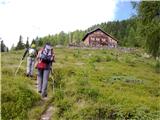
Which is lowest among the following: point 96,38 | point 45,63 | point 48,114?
point 48,114

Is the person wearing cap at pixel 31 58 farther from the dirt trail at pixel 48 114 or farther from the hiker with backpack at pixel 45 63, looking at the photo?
the dirt trail at pixel 48 114

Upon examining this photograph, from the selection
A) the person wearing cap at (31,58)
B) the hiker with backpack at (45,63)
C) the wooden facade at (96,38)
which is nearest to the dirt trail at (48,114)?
the hiker with backpack at (45,63)

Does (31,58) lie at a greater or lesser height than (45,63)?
lesser

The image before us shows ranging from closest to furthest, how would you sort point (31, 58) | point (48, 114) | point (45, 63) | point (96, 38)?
point (48, 114)
point (45, 63)
point (31, 58)
point (96, 38)

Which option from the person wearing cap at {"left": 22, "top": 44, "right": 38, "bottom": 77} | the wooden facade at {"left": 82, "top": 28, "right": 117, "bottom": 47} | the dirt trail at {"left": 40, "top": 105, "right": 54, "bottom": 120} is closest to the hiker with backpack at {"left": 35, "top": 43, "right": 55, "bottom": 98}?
the dirt trail at {"left": 40, "top": 105, "right": 54, "bottom": 120}

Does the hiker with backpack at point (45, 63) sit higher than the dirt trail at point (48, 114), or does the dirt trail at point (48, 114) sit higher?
the hiker with backpack at point (45, 63)

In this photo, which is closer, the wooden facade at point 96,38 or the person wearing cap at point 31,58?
the person wearing cap at point 31,58

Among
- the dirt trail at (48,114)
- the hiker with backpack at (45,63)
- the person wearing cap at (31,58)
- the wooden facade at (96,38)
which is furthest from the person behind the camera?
the wooden facade at (96,38)

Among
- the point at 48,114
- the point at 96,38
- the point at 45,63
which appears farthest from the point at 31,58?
the point at 96,38

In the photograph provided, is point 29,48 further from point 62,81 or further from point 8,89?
point 8,89

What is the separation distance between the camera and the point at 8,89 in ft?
48.8

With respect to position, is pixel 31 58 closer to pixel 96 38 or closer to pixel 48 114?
pixel 48 114

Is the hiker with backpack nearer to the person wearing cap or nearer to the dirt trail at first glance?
the dirt trail

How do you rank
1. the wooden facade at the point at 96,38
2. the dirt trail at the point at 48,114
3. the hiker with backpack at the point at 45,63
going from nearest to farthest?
the dirt trail at the point at 48,114, the hiker with backpack at the point at 45,63, the wooden facade at the point at 96,38
